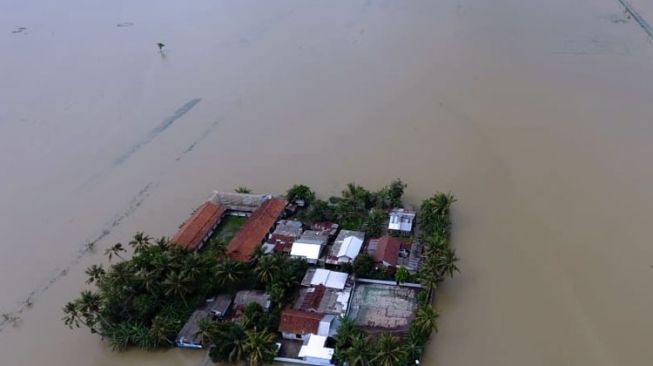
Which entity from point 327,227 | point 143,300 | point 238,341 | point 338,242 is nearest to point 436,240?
point 338,242

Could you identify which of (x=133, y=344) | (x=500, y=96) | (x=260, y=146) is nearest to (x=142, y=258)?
(x=133, y=344)

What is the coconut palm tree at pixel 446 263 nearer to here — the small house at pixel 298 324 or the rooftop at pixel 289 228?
the small house at pixel 298 324

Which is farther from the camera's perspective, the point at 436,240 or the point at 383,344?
the point at 436,240

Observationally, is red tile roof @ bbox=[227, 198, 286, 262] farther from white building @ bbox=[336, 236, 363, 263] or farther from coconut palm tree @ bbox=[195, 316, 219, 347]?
white building @ bbox=[336, 236, 363, 263]

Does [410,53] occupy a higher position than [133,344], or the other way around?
[410,53]

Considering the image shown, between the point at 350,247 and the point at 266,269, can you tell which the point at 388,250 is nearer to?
the point at 350,247

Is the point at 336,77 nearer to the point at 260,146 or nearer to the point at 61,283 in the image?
the point at 260,146
